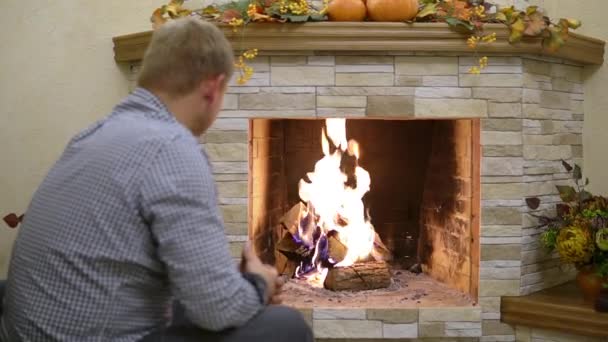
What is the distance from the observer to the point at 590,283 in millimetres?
2523

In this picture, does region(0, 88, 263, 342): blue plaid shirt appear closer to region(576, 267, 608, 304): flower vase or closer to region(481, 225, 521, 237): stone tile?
region(481, 225, 521, 237): stone tile

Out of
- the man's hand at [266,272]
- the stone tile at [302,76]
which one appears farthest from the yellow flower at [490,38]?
the man's hand at [266,272]

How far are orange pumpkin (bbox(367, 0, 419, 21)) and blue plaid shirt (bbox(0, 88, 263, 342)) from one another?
136 cm

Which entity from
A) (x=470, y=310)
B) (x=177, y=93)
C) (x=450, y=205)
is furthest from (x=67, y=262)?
(x=450, y=205)

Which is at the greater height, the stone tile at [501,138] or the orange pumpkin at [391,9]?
the orange pumpkin at [391,9]

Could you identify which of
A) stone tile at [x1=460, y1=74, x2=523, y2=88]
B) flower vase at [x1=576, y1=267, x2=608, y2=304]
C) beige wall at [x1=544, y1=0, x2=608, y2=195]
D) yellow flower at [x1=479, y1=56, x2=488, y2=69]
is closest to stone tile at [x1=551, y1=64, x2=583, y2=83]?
beige wall at [x1=544, y1=0, x2=608, y2=195]

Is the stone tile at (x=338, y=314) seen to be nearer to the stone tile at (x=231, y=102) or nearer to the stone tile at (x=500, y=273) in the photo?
the stone tile at (x=500, y=273)

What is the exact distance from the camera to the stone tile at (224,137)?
103 inches

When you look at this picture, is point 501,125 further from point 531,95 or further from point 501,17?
point 501,17

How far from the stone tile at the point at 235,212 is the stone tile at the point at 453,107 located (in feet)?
2.35

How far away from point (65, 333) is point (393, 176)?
Result: 6.73 ft

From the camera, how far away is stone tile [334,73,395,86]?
256cm

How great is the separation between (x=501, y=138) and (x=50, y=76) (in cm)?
177

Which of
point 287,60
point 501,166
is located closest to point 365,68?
point 287,60
